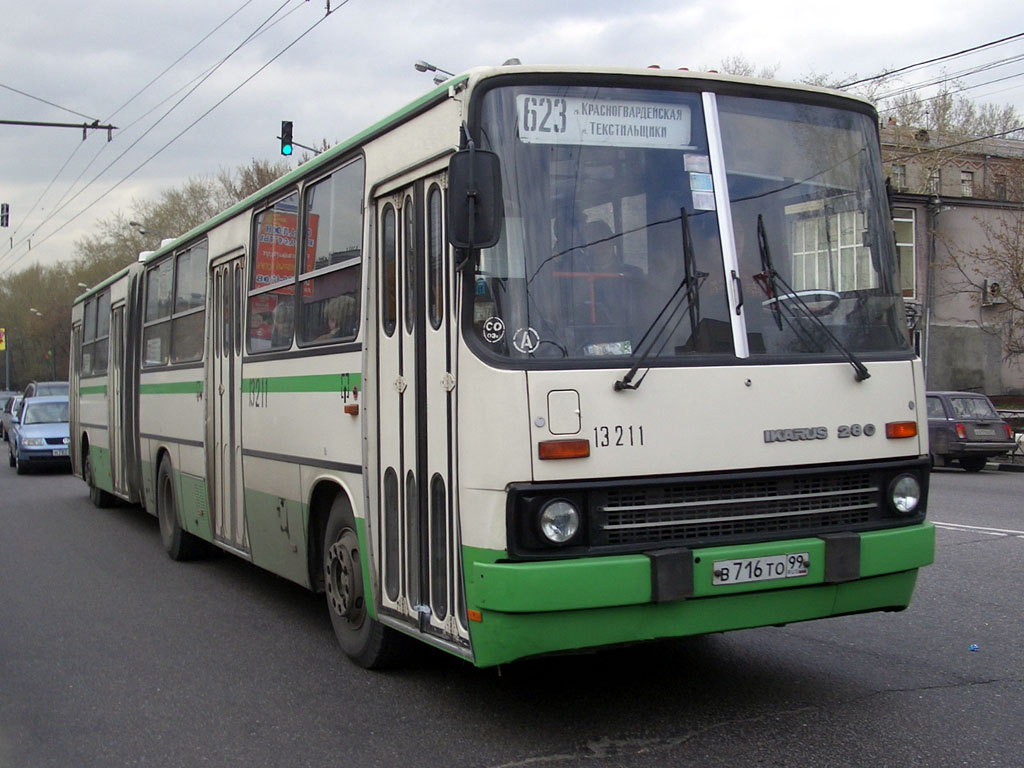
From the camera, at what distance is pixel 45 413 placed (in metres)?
25.8

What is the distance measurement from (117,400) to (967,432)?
53.1 ft

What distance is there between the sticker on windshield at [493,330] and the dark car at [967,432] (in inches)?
747

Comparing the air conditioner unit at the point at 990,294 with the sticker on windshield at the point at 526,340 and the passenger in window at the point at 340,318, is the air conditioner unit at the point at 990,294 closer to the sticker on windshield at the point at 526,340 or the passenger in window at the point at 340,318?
the passenger in window at the point at 340,318

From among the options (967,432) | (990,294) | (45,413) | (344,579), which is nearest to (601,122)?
(344,579)

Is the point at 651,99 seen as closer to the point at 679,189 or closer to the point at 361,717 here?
the point at 679,189

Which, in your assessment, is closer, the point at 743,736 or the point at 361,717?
the point at 743,736

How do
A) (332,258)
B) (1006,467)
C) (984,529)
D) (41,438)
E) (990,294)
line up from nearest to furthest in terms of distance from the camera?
1. (332,258)
2. (984,529)
3. (1006,467)
4. (41,438)
5. (990,294)

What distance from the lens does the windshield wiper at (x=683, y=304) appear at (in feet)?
16.4

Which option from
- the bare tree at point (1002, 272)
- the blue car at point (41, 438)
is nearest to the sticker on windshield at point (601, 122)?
the blue car at point (41, 438)

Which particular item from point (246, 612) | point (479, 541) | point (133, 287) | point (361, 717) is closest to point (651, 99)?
point (479, 541)

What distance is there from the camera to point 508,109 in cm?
503

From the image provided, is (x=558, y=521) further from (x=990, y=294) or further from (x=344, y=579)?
(x=990, y=294)

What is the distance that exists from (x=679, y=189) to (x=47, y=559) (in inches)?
329

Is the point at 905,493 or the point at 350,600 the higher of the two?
the point at 905,493
